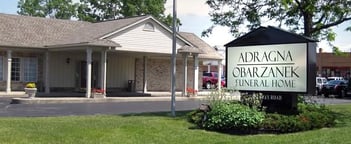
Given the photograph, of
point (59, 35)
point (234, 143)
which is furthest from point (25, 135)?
point (59, 35)

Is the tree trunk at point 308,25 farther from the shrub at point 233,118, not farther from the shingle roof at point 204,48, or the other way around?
the shingle roof at point 204,48

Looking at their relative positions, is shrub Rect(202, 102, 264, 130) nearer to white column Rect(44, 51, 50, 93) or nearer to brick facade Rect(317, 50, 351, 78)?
white column Rect(44, 51, 50, 93)

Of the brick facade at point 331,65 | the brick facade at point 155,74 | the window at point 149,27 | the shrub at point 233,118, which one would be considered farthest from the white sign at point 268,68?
the brick facade at point 331,65

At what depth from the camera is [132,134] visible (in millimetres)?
11422

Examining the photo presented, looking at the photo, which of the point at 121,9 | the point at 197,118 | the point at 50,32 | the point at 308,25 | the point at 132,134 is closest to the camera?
the point at 132,134

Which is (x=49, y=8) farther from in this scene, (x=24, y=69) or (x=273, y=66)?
(x=273, y=66)

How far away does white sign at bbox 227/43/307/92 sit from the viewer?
12.8m

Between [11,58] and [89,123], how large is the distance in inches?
741

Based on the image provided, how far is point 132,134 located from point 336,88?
30.5 m

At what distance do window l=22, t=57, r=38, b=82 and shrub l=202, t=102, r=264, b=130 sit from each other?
68.9 ft

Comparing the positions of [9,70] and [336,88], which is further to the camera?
[336,88]

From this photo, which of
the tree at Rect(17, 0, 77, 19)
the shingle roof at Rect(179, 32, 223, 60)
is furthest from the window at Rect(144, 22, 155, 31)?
the tree at Rect(17, 0, 77, 19)

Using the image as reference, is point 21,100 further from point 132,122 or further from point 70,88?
point 132,122

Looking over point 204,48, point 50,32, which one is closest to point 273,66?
point 50,32
